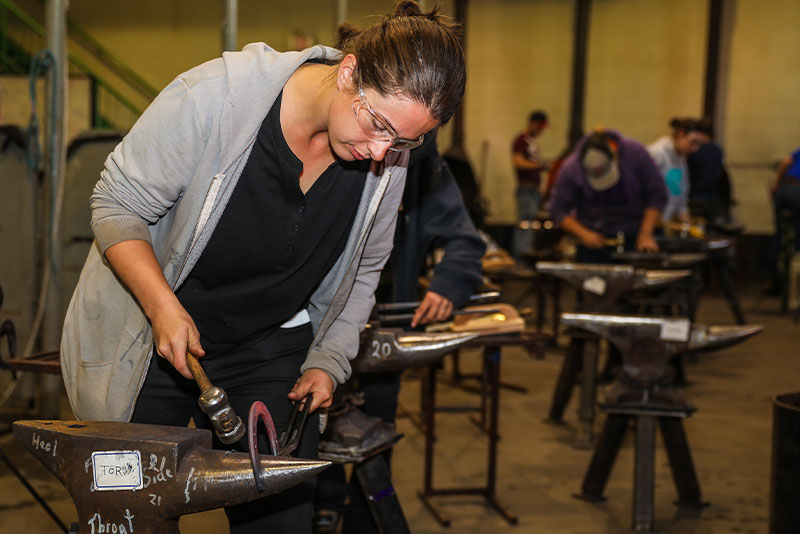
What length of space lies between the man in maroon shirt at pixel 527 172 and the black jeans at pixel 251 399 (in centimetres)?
801

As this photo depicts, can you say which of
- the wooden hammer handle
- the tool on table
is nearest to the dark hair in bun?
the wooden hammer handle

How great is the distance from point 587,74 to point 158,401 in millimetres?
10876

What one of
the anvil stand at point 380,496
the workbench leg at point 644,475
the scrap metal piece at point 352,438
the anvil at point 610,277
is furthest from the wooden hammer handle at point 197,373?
the anvil at point 610,277

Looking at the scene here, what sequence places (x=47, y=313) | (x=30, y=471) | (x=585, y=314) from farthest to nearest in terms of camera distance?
(x=47, y=313), (x=30, y=471), (x=585, y=314)

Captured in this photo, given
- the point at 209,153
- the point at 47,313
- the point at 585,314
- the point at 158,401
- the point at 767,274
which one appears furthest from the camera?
the point at 767,274

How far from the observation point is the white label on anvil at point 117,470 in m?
1.47

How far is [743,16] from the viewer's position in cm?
1127

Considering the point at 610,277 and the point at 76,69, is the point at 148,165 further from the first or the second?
the point at 76,69

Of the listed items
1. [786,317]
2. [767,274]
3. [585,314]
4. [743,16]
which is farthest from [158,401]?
[743,16]

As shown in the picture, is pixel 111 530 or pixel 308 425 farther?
pixel 308 425

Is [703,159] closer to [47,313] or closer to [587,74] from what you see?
[587,74]

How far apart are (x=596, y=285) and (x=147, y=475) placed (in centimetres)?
318

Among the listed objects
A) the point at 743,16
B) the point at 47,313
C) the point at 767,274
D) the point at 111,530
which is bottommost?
the point at 767,274

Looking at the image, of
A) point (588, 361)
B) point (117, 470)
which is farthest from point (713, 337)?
point (117, 470)
